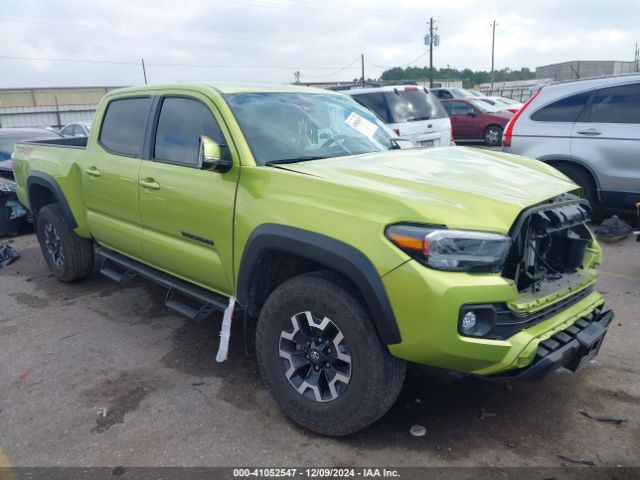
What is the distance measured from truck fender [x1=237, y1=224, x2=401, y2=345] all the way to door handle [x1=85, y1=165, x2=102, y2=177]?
2.08 meters

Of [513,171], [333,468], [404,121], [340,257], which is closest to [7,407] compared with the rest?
[333,468]

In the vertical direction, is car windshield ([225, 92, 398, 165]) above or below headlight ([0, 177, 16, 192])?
above

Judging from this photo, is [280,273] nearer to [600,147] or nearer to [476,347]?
[476,347]

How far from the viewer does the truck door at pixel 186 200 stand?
10.9 feet

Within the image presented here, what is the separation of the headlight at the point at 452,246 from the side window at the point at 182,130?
1557 mm

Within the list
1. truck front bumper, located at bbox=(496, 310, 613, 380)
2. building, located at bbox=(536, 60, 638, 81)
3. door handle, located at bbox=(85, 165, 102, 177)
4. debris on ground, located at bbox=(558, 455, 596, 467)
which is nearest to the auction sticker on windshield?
truck front bumper, located at bbox=(496, 310, 613, 380)

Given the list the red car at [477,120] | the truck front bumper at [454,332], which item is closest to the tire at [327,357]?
the truck front bumper at [454,332]

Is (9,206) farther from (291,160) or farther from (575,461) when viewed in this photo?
(575,461)

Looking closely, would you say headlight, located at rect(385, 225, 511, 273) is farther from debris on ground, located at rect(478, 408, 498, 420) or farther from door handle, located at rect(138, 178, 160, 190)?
door handle, located at rect(138, 178, 160, 190)

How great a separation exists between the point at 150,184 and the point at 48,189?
2233 mm

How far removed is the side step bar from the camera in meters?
3.62

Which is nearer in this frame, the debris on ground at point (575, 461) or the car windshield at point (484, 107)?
the debris on ground at point (575, 461)

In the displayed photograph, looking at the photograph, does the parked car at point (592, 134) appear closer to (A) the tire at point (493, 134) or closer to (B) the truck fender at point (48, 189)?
(B) the truck fender at point (48, 189)

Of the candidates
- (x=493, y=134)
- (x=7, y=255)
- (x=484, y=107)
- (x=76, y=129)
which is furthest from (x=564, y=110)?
(x=76, y=129)
